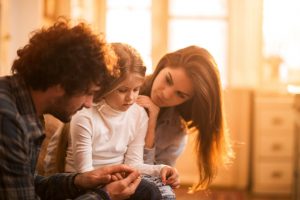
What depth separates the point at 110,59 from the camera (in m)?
1.20

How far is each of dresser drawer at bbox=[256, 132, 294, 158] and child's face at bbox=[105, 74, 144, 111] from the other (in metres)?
2.42

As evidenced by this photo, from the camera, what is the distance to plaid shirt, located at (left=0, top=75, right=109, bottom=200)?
1023 mm

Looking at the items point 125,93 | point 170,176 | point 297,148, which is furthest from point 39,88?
point 297,148

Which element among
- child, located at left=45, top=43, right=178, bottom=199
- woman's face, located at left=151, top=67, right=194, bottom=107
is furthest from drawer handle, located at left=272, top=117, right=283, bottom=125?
child, located at left=45, top=43, right=178, bottom=199

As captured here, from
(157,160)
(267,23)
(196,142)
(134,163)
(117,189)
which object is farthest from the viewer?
(267,23)

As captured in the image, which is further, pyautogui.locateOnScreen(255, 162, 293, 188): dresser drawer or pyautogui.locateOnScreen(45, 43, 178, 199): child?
pyautogui.locateOnScreen(255, 162, 293, 188): dresser drawer

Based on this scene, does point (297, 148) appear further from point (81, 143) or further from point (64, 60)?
point (64, 60)

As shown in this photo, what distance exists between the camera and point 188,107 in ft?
5.75

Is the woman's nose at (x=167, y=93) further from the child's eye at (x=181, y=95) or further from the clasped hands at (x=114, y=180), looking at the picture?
the clasped hands at (x=114, y=180)

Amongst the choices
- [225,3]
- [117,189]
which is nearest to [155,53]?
[225,3]

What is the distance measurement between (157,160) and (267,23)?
2534mm

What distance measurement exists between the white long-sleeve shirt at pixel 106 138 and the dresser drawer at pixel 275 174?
2.33 meters

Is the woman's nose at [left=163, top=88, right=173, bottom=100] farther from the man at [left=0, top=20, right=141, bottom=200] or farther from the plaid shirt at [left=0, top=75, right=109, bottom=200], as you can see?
the plaid shirt at [left=0, top=75, right=109, bottom=200]

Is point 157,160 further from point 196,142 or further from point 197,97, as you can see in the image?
point 197,97
